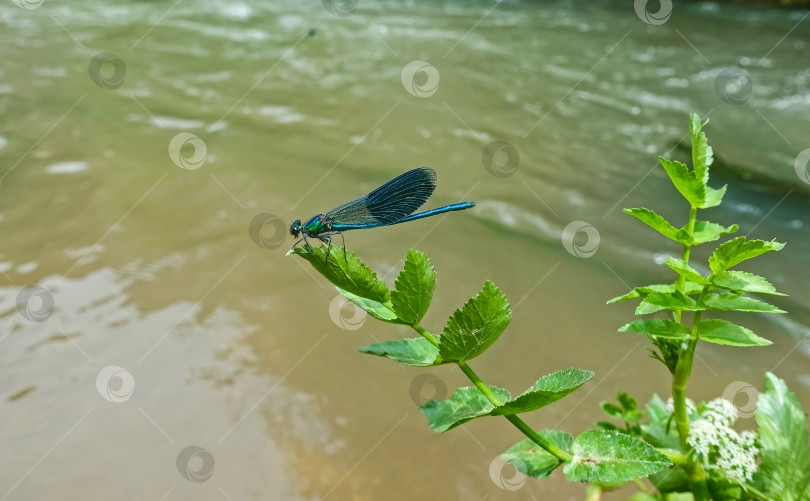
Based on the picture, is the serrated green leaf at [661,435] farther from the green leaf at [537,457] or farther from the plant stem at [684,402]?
the green leaf at [537,457]

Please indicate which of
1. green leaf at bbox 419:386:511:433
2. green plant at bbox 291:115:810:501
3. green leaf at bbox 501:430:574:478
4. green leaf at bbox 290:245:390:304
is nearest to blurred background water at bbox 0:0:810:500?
green plant at bbox 291:115:810:501

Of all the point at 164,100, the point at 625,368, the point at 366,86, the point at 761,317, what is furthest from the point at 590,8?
the point at 625,368

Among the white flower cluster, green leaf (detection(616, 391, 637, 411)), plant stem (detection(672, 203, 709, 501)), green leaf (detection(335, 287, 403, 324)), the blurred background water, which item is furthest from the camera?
the blurred background water

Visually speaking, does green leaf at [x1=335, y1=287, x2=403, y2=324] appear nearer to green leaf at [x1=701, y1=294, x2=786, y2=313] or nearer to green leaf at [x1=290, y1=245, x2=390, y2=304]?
green leaf at [x1=290, y1=245, x2=390, y2=304]

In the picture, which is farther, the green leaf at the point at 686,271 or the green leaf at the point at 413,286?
the green leaf at the point at 686,271

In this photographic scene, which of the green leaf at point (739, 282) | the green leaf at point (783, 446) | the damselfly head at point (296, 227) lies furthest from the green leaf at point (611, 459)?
the damselfly head at point (296, 227)

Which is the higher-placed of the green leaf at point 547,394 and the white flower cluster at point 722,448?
the white flower cluster at point 722,448

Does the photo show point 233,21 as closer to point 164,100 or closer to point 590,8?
point 164,100
